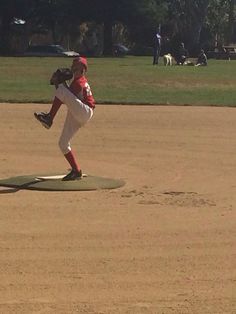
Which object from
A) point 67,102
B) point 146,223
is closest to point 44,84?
point 67,102

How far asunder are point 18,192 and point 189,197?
219 centimetres

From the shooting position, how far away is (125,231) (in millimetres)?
8891

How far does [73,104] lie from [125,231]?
3.09 metres

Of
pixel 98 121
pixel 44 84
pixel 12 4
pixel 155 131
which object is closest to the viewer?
pixel 155 131

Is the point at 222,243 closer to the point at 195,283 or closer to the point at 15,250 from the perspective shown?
the point at 195,283

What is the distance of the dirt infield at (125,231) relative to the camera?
6.64 metres

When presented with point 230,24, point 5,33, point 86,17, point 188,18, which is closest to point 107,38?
point 86,17

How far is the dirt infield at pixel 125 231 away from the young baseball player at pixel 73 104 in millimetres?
895

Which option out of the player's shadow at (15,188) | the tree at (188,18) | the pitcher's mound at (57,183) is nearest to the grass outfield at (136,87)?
the pitcher's mound at (57,183)

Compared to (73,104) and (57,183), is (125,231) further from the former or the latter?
(73,104)

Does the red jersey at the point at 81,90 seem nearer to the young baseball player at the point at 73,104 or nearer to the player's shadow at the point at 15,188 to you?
the young baseball player at the point at 73,104

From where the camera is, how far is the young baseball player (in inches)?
454

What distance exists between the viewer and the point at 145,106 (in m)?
23.5

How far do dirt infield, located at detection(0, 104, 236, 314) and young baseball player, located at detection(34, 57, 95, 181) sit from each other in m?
0.90
